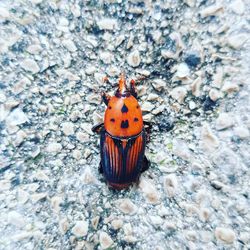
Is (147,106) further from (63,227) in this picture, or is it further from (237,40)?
(63,227)

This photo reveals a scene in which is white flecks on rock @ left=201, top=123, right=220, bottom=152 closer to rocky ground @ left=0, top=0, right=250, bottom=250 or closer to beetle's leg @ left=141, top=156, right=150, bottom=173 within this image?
rocky ground @ left=0, top=0, right=250, bottom=250

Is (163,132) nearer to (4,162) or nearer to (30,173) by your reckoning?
(30,173)

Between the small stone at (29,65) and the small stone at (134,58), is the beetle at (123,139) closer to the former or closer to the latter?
the small stone at (134,58)

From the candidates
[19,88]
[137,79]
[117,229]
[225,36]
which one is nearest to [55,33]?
[19,88]

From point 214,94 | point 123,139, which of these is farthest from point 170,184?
point 214,94

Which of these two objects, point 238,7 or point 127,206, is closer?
point 238,7

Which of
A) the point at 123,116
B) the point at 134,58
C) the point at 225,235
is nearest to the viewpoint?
the point at 225,235

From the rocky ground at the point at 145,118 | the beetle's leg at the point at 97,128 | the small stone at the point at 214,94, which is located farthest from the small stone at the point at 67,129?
the small stone at the point at 214,94
